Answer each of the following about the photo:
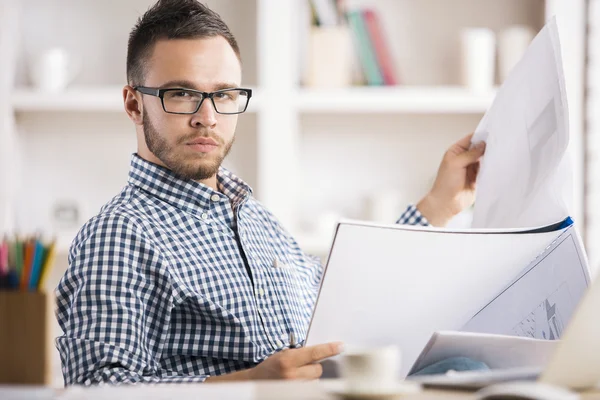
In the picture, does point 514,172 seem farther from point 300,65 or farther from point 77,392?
point 300,65

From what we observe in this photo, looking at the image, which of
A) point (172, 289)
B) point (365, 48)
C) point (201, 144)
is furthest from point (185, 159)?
point (365, 48)

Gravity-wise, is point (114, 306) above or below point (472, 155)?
below

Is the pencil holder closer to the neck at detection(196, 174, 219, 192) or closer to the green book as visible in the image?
the neck at detection(196, 174, 219, 192)

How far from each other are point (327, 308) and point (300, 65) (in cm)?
173

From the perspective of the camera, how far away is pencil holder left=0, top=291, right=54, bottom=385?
0.75 m

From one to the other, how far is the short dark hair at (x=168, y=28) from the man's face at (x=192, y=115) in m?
0.02

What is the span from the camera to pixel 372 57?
2.63m

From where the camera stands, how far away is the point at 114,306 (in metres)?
1.11

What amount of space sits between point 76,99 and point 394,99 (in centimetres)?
104

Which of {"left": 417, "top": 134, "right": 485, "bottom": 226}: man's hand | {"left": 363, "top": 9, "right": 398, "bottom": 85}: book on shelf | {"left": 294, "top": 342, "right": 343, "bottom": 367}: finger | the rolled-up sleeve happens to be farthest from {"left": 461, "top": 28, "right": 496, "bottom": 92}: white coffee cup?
{"left": 294, "top": 342, "right": 343, "bottom": 367}: finger

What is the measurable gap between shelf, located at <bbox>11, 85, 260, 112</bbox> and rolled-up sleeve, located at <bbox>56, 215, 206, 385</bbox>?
141 centimetres

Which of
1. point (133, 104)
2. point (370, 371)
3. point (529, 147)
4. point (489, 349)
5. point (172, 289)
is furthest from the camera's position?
point (133, 104)

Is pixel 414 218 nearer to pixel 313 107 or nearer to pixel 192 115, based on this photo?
pixel 192 115

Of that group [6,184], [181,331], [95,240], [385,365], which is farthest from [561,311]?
[6,184]
